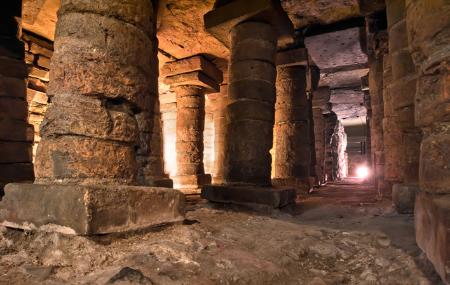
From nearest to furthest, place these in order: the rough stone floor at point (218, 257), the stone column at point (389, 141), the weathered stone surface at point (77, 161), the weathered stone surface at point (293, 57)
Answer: the rough stone floor at point (218, 257)
the weathered stone surface at point (77, 161)
the stone column at point (389, 141)
the weathered stone surface at point (293, 57)

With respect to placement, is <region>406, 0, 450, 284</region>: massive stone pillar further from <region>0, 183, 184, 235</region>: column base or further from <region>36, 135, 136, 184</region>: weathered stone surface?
<region>36, 135, 136, 184</region>: weathered stone surface

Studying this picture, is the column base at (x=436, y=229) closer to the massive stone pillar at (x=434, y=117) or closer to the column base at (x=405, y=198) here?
the massive stone pillar at (x=434, y=117)

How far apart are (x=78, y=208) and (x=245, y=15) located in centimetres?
421

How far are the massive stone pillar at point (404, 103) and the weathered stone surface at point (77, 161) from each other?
3407 millimetres

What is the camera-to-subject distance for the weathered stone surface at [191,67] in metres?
8.53

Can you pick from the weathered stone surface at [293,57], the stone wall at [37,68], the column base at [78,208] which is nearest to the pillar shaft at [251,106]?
the weathered stone surface at [293,57]

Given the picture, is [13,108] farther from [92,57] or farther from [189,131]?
[189,131]

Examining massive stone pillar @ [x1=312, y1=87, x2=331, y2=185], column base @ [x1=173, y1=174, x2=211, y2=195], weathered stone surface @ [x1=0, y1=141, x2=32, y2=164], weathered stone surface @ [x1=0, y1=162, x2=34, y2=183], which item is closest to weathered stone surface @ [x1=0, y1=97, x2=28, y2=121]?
weathered stone surface @ [x1=0, y1=141, x2=32, y2=164]

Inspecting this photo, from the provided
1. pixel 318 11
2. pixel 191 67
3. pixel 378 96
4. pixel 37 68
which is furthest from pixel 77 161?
pixel 37 68

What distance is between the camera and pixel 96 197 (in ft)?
6.40

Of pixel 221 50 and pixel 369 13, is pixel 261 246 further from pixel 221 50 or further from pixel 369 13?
pixel 221 50

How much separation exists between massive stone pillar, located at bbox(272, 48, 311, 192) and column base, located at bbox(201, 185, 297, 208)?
2.81 meters

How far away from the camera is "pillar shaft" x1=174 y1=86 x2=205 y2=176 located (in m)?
8.95

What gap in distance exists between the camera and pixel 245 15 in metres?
5.00
